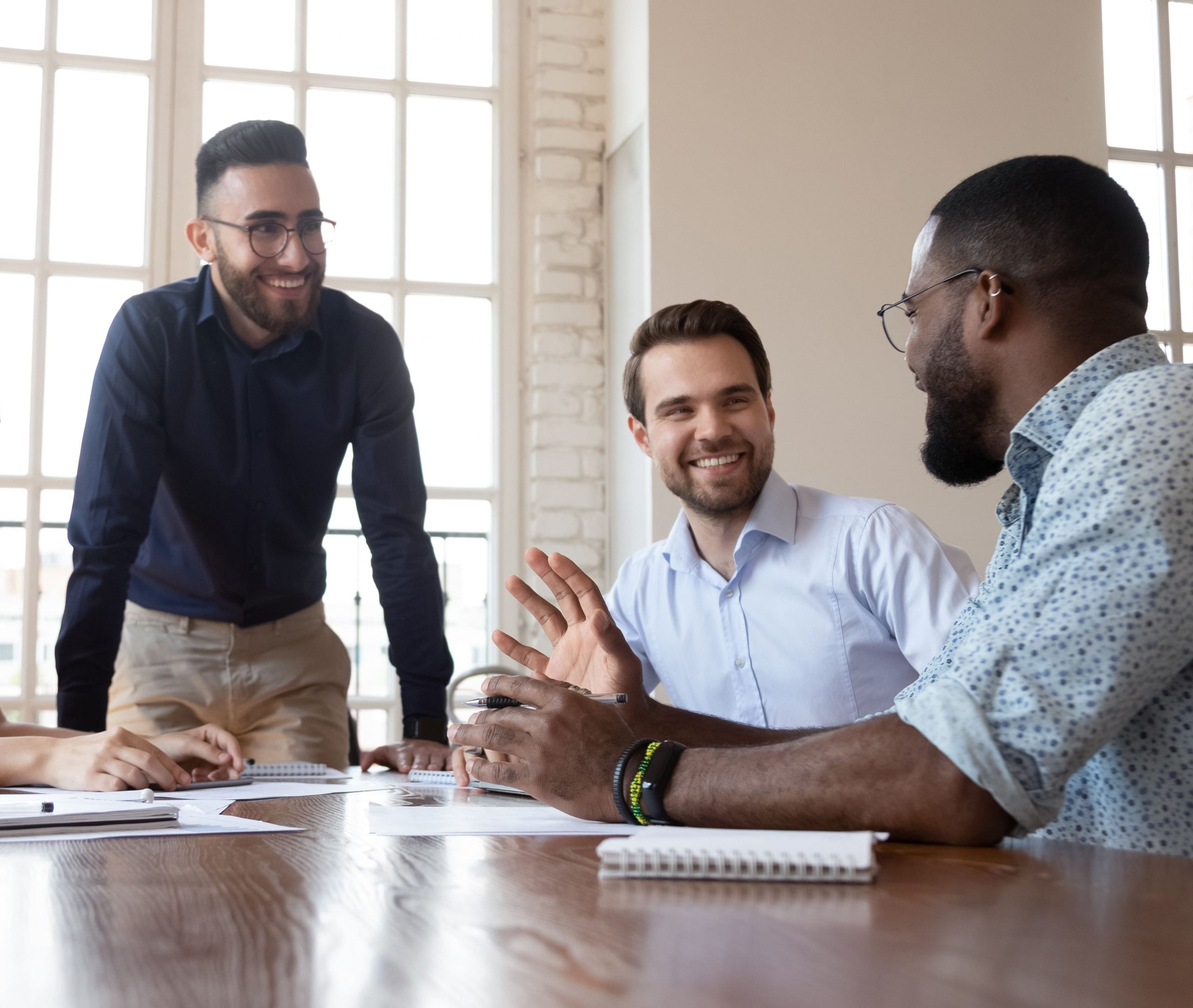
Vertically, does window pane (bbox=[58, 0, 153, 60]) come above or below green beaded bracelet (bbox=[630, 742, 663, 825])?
above

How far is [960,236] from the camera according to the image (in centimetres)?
134

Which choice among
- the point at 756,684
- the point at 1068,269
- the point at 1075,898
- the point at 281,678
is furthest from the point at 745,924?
the point at 281,678

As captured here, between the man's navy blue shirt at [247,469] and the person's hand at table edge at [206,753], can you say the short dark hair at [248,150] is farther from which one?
the person's hand at table edge at [206,753]

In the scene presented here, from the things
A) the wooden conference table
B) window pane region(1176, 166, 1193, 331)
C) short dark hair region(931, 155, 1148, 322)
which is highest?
window pane region(1176, 166, 1193, 331)

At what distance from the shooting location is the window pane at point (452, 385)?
3846 millimetres

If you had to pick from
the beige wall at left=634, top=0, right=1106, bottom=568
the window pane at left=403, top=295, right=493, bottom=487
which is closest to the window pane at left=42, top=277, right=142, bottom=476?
Answer: the window pane at left=403, top=295, right=493, bottom=487

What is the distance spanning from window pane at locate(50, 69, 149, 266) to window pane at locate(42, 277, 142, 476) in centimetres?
9

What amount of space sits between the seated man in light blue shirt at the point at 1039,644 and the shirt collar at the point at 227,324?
139 centimetres

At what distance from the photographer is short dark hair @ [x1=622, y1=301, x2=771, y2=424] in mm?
2311

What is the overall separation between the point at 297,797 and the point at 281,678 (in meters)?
0.99

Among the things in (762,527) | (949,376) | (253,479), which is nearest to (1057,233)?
(949,376)

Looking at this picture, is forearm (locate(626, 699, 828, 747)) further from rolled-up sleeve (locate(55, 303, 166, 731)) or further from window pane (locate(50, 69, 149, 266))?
window pane (locate(50, 69, 149, 266))

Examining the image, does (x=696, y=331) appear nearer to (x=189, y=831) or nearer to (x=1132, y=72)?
(x=189, y=831)

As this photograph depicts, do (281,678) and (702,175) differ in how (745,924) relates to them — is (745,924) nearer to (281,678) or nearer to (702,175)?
(281,678)
